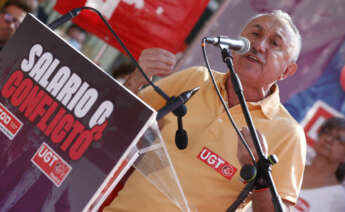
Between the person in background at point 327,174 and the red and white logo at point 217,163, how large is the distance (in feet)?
6.23

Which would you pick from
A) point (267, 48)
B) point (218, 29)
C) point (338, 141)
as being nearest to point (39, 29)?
point (267, 48)

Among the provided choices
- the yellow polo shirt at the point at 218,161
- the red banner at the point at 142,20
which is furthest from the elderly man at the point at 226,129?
the red banner at the point at 142,20

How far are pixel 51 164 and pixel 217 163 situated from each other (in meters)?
0.76

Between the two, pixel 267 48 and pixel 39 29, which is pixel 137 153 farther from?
pixel 267 48

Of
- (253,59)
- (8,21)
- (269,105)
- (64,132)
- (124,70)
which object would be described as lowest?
(8,21)

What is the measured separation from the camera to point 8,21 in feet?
10.6

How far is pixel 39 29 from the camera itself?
3.75ft

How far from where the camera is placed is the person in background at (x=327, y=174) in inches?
124

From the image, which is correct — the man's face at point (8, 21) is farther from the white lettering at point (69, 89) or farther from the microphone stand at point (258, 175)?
the microphone stand at point (258, 175)

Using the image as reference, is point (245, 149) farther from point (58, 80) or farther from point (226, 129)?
point (58, 80)

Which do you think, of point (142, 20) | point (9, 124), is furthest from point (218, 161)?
A: point (142, 20)

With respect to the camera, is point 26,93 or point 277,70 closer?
point 26,93

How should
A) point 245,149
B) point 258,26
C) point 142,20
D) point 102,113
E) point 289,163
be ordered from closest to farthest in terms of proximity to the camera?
point 102,113
point 245,149
point 289,163
point 258,26
point 142,20

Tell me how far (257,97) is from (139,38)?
4.87ft
